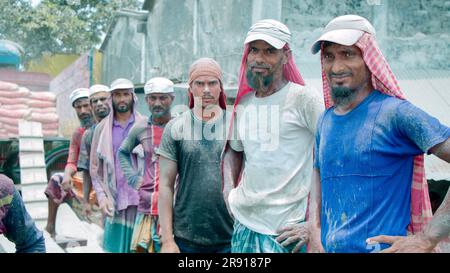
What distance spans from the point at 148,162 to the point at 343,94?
300 centimetres

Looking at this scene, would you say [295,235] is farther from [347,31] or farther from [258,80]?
[347,31]

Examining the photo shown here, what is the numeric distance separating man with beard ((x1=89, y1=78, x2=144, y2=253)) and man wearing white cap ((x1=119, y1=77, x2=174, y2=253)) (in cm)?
23

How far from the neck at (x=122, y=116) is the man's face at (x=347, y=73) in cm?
371

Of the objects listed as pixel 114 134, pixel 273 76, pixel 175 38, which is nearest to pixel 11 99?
pixel 175 38

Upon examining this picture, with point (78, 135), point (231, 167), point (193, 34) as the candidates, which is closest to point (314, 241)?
point (231, 167)

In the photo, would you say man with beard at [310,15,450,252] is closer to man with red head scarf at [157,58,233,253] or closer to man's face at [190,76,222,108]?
man with red head scarf at [157,58,233,253]

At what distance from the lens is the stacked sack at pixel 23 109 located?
11547 millimetres

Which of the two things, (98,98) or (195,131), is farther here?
(98,98)

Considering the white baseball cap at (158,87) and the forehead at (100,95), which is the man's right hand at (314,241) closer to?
the white baseball cap at (158,87)

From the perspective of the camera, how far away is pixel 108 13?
2109 cm

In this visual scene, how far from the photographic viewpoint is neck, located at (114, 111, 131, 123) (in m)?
6.05
